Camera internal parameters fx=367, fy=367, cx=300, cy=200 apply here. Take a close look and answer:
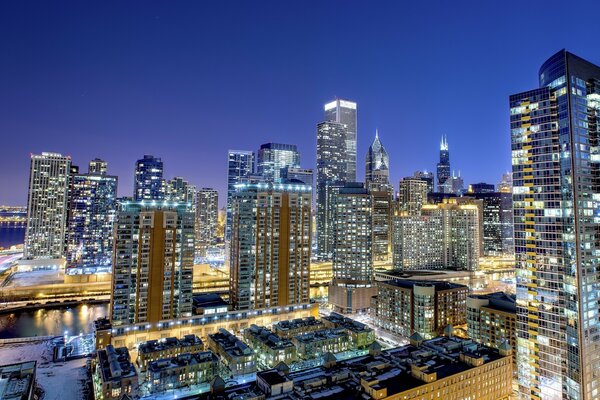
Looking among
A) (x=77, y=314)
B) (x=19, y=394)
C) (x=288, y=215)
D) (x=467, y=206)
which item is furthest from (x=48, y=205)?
(x=467, y=206)

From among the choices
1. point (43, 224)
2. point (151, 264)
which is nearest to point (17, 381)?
point (151, 264)

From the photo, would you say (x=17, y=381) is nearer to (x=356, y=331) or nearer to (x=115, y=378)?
(x=115, y=378)

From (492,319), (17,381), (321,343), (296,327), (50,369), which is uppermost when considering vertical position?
(492,319)

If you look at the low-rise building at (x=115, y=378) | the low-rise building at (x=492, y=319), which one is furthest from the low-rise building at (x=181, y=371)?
the low-rise building at (x=492, y=319)

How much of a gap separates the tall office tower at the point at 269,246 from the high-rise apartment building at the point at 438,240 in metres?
89.6

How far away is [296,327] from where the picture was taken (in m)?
90.2

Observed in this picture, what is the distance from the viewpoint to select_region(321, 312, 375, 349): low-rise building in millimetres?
86562

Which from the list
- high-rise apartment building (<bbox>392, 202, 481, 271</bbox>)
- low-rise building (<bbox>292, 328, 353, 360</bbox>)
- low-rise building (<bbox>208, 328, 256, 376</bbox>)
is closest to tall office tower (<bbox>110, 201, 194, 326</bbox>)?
low-rise building (<bbox>208, 328, 256, 376</bbox>)

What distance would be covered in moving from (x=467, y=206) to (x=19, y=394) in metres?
192

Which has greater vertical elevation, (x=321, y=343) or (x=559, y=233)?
(x=559, y=233)

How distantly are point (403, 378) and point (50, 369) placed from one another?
6844 cm

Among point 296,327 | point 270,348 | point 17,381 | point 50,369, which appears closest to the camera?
point 17,381

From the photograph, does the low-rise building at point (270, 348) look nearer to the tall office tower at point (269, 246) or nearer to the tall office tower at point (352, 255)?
the tall office tower at point (269, 246)

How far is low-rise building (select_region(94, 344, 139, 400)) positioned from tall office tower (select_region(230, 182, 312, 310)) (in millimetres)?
37487
